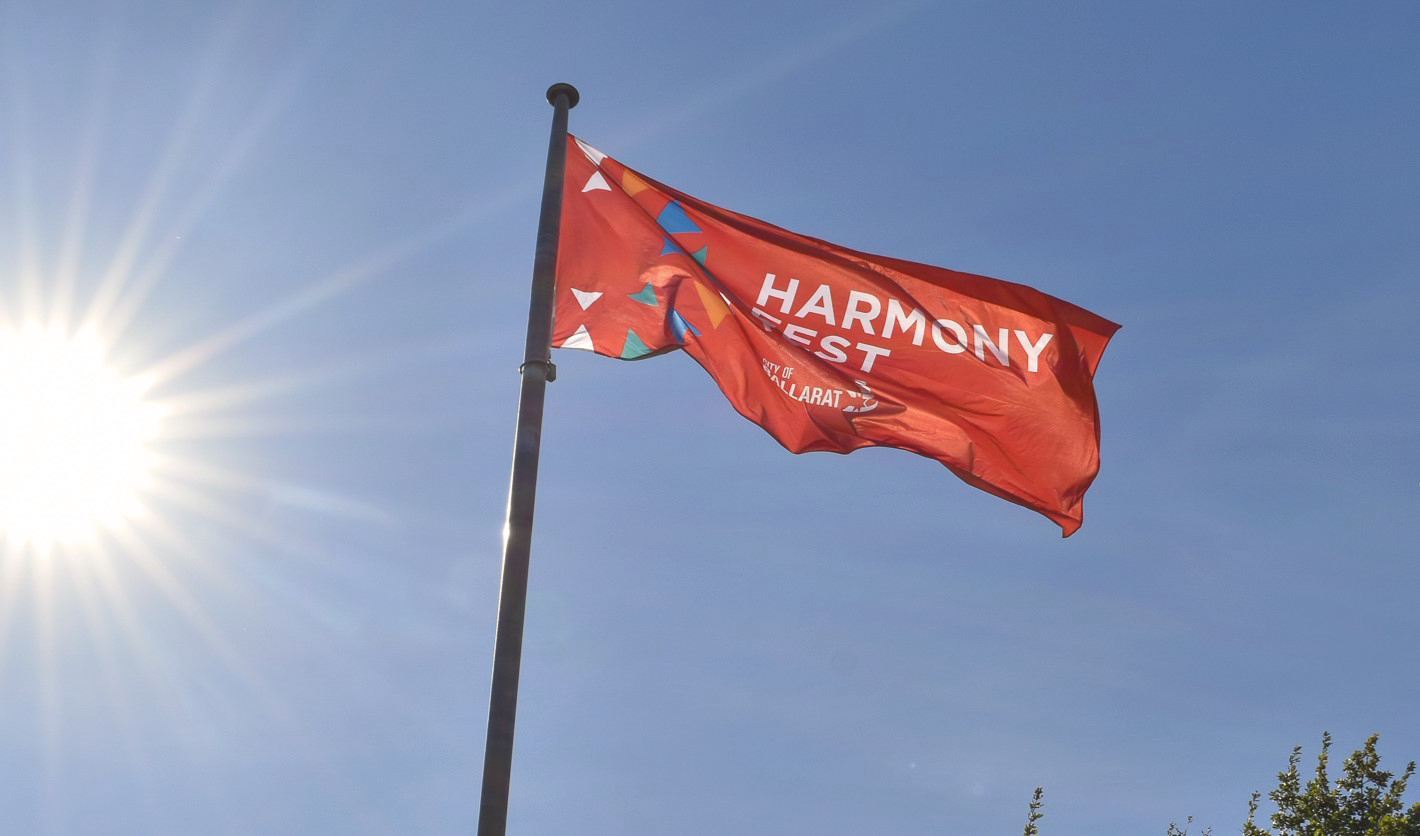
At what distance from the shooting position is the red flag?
1253 cm

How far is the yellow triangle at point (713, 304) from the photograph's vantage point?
12828mm

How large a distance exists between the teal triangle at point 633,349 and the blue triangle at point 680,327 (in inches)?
17.0

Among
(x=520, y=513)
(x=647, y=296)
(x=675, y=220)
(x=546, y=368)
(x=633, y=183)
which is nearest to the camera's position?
(x=520, y=513)

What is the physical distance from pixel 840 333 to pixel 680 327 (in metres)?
1.71

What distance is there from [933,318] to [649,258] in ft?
9.95

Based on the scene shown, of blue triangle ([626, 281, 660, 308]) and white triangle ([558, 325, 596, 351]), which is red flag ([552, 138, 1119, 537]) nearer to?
blue triangle ([626, 281, 660, 308])

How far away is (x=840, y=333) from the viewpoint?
43.4ft

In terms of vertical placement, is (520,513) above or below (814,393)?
below

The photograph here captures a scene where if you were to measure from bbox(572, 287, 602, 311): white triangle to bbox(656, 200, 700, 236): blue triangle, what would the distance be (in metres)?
1.22

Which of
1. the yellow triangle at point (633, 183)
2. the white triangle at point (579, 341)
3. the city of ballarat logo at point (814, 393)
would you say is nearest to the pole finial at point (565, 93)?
the yellow triangle at point (633, 183)

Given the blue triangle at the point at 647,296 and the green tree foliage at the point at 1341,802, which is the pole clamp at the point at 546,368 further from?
the green tree foliage at the point at 1341,802

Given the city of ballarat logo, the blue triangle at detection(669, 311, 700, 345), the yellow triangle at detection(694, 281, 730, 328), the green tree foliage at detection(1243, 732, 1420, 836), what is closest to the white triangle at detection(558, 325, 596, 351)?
the blue triangle at detection(669, 311, 700, 345)

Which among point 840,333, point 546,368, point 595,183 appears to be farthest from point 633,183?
point 546,368

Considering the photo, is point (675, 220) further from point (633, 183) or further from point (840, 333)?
point (840, 333)
